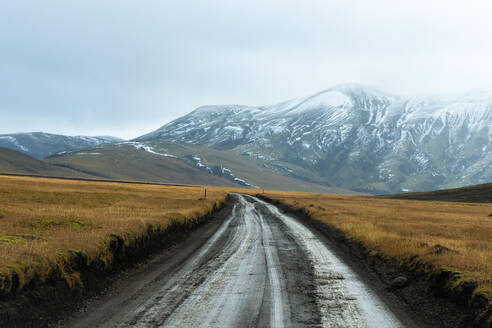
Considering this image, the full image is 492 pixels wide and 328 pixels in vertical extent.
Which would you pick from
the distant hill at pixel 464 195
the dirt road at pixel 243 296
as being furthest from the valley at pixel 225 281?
the distant hill at pixel 464 195

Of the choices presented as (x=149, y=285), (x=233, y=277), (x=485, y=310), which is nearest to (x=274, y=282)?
(x=233, y=277)

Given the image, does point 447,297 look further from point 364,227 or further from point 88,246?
point 364,227

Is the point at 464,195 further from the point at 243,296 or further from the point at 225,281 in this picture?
the point at 243,296

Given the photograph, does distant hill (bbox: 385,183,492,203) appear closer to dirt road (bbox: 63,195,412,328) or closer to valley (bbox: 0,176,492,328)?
valley (bbox: 0,176,492,328)

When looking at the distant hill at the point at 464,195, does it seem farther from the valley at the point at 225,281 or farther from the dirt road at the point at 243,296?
the dirt road at the point at 243,296

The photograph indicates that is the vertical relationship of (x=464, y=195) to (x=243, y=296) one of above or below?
above

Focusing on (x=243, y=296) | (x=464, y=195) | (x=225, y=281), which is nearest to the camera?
(x=243, y=296)

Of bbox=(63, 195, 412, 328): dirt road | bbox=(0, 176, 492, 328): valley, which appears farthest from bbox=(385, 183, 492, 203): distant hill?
bbox=(63, 195, 412, 328): dirt road

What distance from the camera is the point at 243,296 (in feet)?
37.2

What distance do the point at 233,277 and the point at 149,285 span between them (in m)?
2.85

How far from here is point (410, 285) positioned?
13570 mm

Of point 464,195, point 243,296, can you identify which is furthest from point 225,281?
point 464,195

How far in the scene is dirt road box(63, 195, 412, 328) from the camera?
9.38 metres

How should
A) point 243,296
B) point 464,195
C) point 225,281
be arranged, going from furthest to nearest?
point 464,195 < point 225,281 < point 243,296
